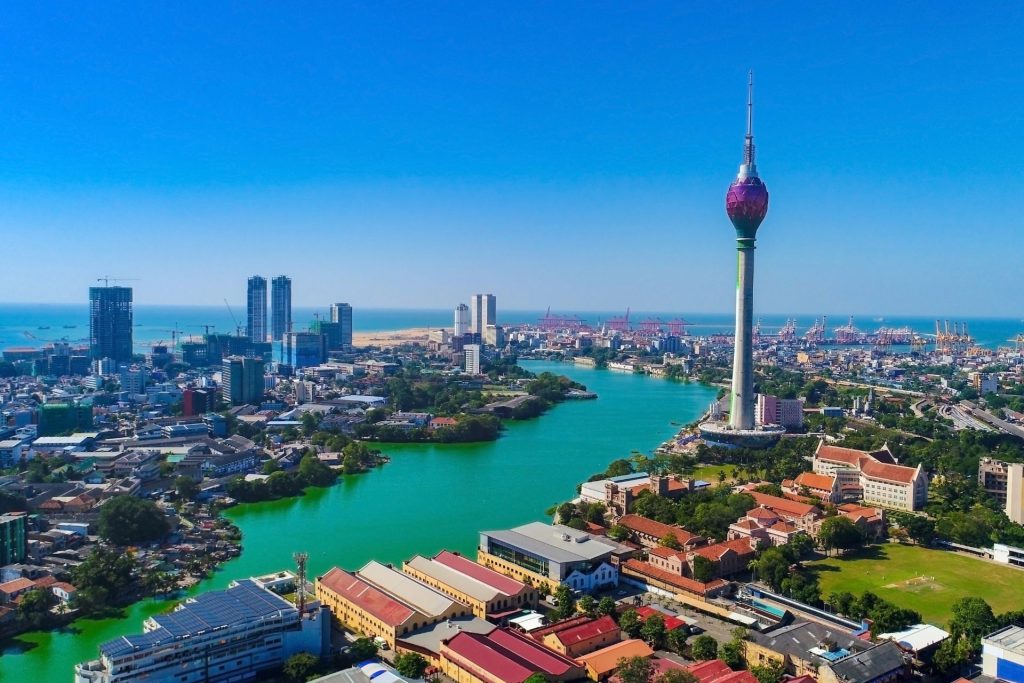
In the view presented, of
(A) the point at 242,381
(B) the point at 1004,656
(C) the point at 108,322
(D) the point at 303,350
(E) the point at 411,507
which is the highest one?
(C) the point at 108,322

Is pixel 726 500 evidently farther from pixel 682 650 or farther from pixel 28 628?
pixel 28 628

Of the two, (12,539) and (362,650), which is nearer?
(362,650)

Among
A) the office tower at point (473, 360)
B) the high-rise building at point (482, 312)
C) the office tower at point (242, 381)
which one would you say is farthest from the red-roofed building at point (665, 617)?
the high-rise building at point (482, 312)

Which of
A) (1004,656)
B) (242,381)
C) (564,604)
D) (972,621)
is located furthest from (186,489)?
(242,381)

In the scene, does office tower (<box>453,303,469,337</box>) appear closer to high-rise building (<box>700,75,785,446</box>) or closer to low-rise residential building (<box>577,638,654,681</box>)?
high-rise building (<box>700,75,785,446</box>)

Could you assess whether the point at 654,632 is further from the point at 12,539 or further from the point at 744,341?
the point at 744,341

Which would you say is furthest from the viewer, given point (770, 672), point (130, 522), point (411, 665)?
point (130, 522)

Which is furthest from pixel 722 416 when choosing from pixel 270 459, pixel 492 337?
pixel 492 337
